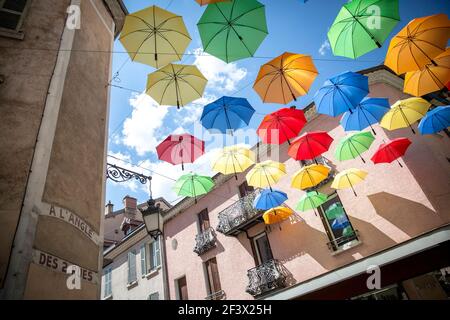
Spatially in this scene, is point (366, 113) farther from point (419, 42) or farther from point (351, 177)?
point (351, 177)

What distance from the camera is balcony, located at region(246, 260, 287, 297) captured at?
13.4 metres

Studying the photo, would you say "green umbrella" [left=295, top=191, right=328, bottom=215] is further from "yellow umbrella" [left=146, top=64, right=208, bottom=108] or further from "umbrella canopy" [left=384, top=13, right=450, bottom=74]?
"yellow umbrella" [left=146, top=64, right=208, bottom=108]

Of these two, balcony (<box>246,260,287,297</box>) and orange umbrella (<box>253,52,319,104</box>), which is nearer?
orange umbrella (<box>253,52,319,104</box>)

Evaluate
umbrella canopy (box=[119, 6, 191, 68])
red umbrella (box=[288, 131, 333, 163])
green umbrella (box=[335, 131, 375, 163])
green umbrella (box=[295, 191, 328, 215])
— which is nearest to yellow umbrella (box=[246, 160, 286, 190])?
red umbrella (box=[288, 131, 333, 163])

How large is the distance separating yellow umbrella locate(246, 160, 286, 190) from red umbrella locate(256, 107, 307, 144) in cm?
272

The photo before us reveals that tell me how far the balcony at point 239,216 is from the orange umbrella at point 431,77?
904 centimetres

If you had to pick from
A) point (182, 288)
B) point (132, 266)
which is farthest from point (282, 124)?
point (132, 266)

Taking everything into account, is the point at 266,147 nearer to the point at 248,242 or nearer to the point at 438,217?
the point at 248,242

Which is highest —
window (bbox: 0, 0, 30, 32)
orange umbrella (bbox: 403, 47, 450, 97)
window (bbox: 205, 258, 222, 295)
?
window (bbox: 0, 0, 30, 32)

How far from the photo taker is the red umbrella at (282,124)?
27.5ft

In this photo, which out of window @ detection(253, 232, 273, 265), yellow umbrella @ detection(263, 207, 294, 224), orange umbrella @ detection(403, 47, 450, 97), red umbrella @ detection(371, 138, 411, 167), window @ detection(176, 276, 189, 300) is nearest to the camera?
orange umbrella @ detection(403, 47, 450, 97)

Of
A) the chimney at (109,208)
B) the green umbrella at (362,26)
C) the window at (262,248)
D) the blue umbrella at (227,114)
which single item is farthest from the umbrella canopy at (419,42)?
the chimney at (109,208)

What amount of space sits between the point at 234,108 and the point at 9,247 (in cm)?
630
